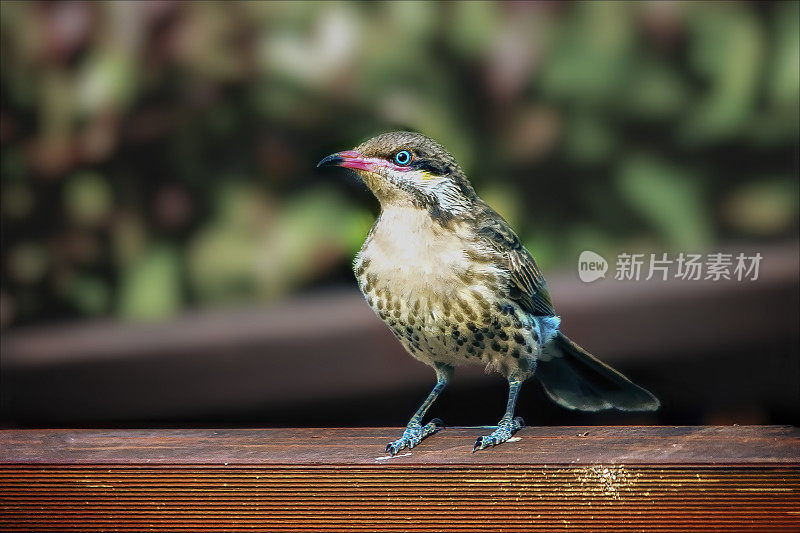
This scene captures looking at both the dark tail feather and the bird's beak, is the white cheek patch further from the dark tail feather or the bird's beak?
the dark tail feather

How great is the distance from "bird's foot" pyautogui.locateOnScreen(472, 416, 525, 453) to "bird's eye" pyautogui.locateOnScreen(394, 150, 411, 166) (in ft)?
1.57

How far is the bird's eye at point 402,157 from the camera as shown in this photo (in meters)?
1.67

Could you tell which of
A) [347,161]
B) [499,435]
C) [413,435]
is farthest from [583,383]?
[347,161]

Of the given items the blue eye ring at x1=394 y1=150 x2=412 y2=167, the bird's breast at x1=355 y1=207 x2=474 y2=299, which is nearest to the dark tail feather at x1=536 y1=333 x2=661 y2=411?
the bird's breast at x1=355 y1=207 x2=474 y2=299

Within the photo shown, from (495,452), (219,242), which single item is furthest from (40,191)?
(495,452)

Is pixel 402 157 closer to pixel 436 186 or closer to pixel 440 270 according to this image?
pixel 436 186

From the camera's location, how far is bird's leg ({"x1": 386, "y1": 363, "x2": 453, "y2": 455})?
1704mm

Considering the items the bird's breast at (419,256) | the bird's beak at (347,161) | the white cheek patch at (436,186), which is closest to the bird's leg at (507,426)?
the bird's breast at (419,256)

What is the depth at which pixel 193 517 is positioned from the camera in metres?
1.67

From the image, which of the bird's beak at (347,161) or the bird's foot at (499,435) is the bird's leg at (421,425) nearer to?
the bird's foot at (499,435)

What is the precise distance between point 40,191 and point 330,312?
0.76m

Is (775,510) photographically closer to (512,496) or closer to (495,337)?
(512,496)

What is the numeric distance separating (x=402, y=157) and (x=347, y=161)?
92 mm

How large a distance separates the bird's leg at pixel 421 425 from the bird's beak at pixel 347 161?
410 mm
